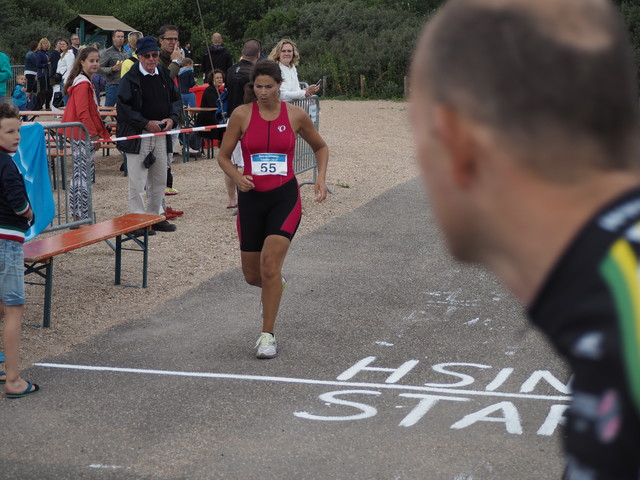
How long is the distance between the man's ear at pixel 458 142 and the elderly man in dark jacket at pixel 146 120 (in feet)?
30.5

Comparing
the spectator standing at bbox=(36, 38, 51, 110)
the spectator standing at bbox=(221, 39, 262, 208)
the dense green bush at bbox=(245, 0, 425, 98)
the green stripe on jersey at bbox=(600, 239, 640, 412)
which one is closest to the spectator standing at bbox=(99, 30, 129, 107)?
the spectator standing at bbox=(221, 39, 262, 208)

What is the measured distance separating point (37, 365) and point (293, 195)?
2046 mm

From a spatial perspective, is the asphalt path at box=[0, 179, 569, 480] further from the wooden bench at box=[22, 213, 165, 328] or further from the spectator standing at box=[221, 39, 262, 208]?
the spectator standing at box=[221, 39, 262, 208]

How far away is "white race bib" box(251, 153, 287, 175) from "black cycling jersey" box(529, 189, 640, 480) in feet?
18.7

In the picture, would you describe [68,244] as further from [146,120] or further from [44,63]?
[44,63]

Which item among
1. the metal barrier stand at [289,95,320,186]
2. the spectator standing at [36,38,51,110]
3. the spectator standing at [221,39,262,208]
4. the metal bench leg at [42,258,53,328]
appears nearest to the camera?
the metal bench leg at [42,258,53,328]

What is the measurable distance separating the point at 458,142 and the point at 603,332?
0.23m

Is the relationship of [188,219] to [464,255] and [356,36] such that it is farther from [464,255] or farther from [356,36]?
[356,36]

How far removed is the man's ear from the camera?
3.13 ft

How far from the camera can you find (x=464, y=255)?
3.36ft

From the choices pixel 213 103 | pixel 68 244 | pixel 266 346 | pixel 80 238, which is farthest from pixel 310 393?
pixel 213 103

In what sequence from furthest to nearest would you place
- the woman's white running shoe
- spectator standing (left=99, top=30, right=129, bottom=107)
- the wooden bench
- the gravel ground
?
1. spectator standing (left=99, top=30, right=129, bottom=107)
2. the gravel ground
3. the wooden bench
4. the woman's white running shoe

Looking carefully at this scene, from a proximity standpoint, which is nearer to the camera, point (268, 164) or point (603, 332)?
point (603, 332)

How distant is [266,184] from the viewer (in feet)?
21.6
